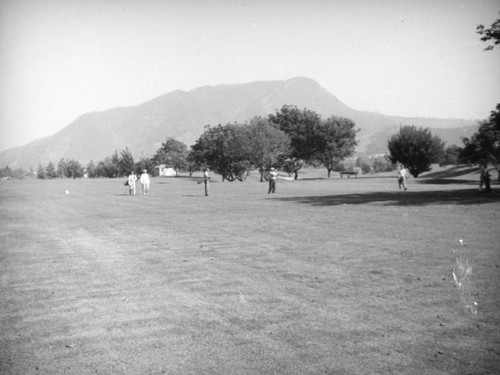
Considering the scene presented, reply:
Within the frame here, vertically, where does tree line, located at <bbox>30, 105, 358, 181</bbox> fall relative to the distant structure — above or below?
above

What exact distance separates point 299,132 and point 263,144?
17.8 meters

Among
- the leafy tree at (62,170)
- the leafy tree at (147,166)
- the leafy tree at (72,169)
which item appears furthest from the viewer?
the leafy tree at (62,170)

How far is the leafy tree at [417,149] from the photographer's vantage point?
217 feet

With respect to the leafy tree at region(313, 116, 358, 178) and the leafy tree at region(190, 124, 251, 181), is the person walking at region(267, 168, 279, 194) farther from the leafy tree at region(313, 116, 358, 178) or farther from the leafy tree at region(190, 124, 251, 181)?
the leafy tree at region(313, 116, 358, 178)

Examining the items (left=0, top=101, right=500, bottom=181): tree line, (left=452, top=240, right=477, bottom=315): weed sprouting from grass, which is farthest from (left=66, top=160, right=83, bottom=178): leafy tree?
(left=452, top=240, right=477, bottom=315): weed sprouting from grass

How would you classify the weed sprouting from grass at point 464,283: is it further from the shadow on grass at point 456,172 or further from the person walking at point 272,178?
the shadow on grass at point 456,172

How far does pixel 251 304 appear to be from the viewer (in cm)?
607

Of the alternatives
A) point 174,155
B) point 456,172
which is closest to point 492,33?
point 456,172

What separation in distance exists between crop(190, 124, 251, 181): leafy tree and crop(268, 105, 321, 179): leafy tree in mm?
10973

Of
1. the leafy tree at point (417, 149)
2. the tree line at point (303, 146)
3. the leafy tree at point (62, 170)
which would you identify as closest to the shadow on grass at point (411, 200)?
the tree line at point (303, 146)

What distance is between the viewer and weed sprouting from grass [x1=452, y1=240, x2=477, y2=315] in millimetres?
5820

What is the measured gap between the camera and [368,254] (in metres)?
9.43

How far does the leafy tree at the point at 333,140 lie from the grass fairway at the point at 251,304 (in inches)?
2590

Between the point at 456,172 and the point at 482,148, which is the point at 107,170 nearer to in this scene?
the point at 456,172
